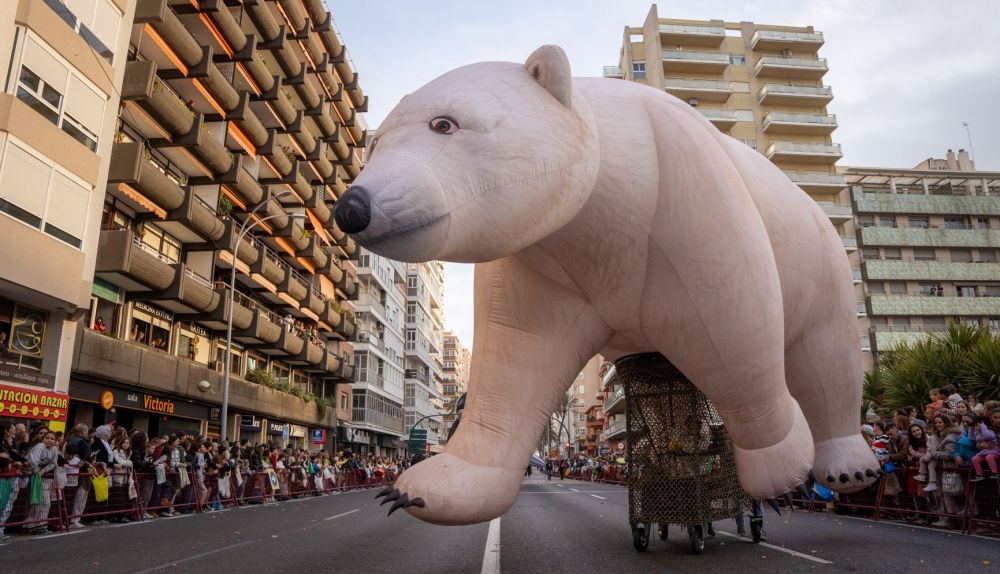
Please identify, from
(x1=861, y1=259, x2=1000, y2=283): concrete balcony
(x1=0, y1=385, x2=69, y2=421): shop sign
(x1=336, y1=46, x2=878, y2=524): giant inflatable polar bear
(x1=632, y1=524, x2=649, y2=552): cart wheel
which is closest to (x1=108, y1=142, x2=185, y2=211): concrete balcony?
(x1=0, y1=385, x2=69, y2=421): shop sign

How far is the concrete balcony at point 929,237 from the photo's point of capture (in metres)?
44.8

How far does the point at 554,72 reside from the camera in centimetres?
252

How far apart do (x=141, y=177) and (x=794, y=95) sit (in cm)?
3978

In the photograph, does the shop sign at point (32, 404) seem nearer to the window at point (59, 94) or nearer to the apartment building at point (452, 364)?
the window at point (59, 94)

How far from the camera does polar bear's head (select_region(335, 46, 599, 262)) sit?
7.05ft

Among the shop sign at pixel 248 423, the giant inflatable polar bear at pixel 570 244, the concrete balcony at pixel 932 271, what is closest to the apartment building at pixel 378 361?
the shop sign at pixel 248 423

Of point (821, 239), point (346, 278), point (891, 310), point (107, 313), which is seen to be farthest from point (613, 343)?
point (891, 310)

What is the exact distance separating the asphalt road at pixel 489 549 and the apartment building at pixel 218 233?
36.9 ft

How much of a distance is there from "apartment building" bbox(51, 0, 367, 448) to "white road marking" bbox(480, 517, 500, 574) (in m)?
13.4

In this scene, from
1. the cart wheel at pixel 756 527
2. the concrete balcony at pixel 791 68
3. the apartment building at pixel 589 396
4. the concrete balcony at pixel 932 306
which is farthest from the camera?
the apartment building at pixel 589 396

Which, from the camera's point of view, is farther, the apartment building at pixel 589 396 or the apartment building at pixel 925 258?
the apartment building at pixel 589 396

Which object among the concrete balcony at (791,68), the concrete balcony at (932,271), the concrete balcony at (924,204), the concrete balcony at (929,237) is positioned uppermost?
the concrete balcony at (791,68)

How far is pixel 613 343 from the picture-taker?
338 centimetres

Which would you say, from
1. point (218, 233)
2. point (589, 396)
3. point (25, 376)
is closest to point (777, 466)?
point (25, 376)
